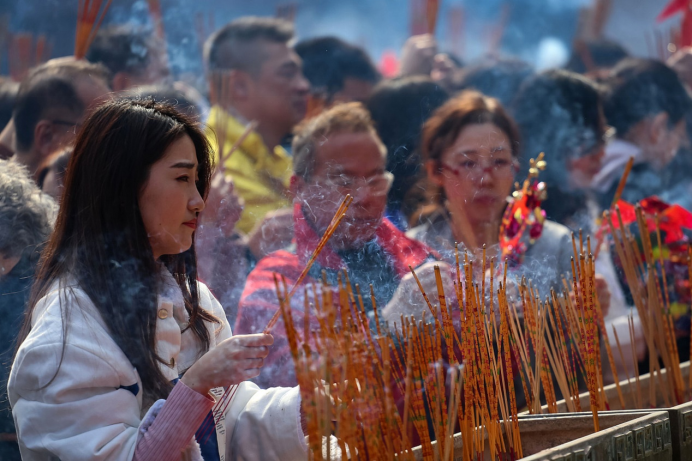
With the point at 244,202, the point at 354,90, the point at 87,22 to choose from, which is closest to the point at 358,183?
the point at 244,202

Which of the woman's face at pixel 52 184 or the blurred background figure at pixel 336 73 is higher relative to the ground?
the blurred background figure at pixel 336 73

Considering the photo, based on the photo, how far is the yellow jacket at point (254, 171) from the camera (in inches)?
101

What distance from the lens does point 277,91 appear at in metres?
3.34

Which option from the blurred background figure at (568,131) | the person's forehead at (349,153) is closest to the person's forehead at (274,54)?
the blurred background figure at (568,131)

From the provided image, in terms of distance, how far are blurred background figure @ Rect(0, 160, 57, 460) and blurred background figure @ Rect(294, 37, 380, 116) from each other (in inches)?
75.1

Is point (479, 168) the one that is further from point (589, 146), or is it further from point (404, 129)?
point (589, 146)

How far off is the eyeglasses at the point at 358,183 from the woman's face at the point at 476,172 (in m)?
0.23

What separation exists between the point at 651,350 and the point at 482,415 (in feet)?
2.84

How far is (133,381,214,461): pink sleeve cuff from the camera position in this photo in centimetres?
132

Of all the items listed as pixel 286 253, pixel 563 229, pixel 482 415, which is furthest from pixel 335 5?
pixel 482 415

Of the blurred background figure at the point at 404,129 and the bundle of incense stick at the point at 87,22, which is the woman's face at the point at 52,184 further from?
the blurred background figure at the point at 404,129

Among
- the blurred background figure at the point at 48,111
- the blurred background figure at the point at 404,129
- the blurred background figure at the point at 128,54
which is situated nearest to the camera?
the blurred background figure at the point at 404,129

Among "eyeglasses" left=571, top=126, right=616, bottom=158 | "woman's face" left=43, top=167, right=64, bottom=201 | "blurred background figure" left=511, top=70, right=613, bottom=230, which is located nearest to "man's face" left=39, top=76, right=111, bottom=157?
"woman's face" left=43, top=167, right=64, bottom=201

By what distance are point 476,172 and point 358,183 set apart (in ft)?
1.16
